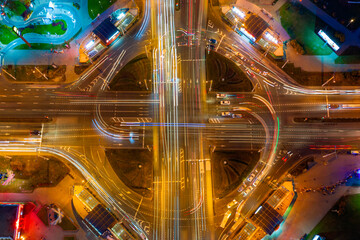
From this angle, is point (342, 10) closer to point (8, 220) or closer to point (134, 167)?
point (134, 167)

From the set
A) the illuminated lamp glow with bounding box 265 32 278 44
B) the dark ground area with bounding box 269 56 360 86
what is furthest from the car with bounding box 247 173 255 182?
the illuminated lamp glow with bounding box 265 32 278 44

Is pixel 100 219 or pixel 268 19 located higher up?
pixel 268 19

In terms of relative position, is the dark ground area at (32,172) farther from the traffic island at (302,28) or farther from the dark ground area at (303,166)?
the traffic island at (302,28)

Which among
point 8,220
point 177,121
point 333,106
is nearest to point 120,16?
point 177,121

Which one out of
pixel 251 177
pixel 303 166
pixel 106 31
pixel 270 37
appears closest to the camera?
pixel 303 166

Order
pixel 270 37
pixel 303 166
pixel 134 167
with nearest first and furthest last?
1. pixel 303 166
2. pixel 134 167
3. pixel 270 37

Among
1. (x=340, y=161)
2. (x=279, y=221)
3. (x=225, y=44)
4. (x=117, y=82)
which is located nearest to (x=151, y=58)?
(x=117, y=82)

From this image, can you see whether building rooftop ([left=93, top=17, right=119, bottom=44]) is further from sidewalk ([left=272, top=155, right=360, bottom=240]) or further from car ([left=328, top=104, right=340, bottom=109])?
sidewalk ([left=272, top=155, right=360, bottom=240])
